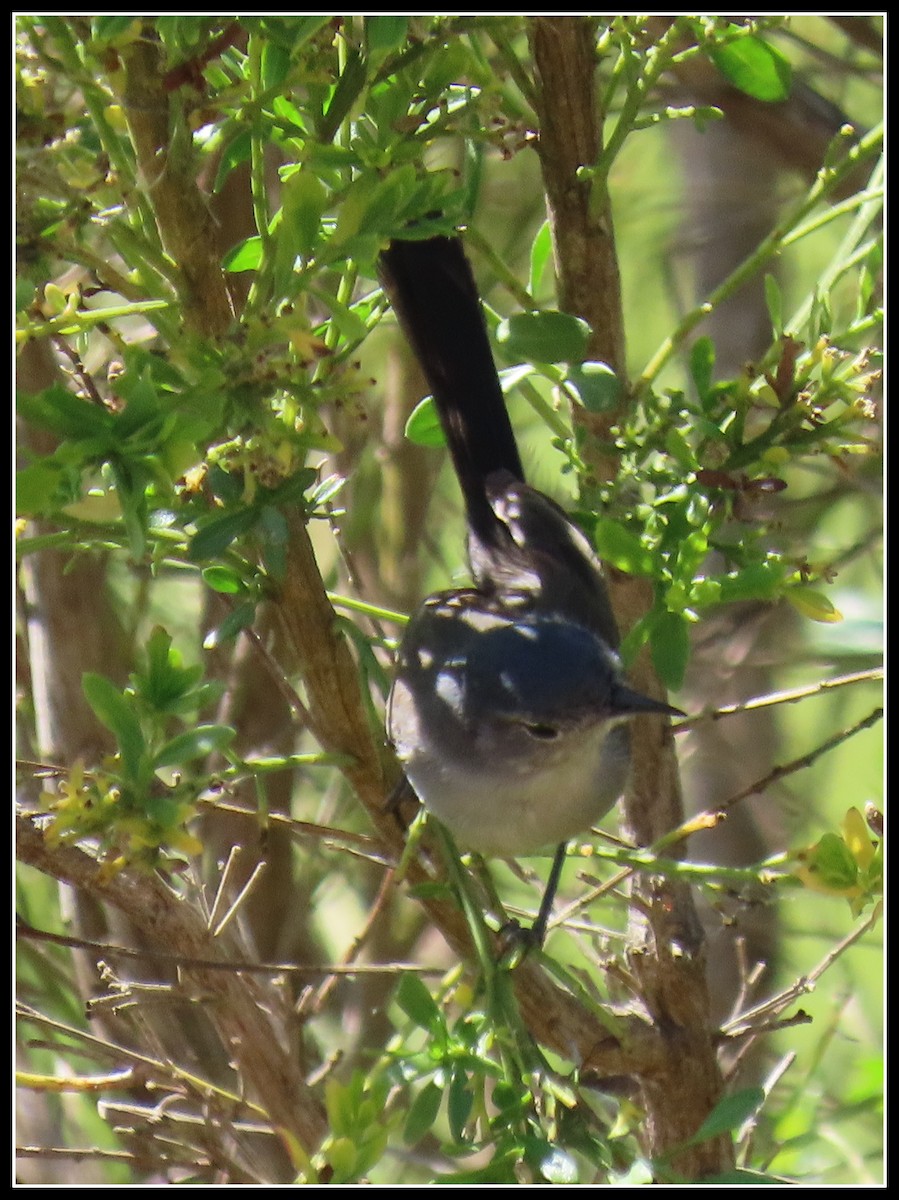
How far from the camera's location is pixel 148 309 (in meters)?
1.51

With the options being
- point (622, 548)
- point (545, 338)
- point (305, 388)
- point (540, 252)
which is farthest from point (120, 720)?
point (540, 252)

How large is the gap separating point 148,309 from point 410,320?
0.80 meters

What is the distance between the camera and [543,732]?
8.05ft

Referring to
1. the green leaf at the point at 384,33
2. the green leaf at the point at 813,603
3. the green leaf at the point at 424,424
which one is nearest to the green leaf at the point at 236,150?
the green leaf at the point at 384,33

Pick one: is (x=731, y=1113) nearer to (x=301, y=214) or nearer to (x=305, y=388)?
(x=305, y=388)

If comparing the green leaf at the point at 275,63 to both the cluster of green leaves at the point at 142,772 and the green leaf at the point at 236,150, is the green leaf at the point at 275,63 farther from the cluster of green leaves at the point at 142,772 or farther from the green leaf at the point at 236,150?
the cluster of green leaves at the point at 142,772

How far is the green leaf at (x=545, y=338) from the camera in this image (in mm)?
1856

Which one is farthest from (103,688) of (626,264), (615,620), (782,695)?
(626,264)

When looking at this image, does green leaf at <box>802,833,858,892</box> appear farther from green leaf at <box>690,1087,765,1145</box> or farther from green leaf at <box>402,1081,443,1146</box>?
green leaf at <box>402,1081,443,1146</box>

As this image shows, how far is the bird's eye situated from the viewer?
7.99 feet

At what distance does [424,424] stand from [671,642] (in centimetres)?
76

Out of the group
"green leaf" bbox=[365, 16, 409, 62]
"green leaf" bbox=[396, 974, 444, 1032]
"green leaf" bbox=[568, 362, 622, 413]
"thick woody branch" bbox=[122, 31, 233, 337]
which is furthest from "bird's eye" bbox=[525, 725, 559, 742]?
"green leaf" bbox=[365, 16, 409, 62]

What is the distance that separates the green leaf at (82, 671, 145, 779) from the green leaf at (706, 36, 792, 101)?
4.00 feet

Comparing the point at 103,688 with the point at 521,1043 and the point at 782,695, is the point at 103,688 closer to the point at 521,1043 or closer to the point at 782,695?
the point at 521,1043
